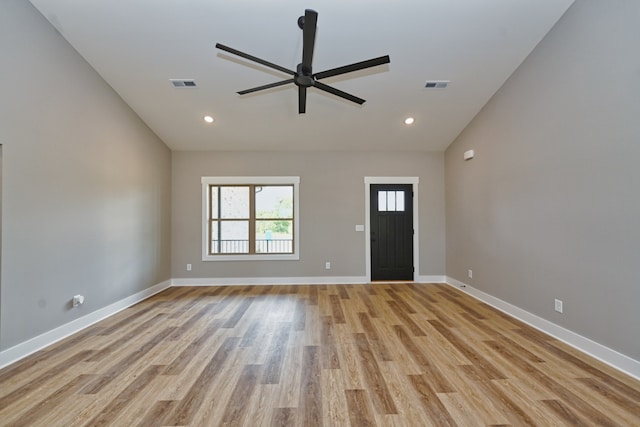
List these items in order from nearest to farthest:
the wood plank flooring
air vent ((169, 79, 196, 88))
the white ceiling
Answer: the wood plank flooring, the white ceiling, air vent ((169, 79, 196, 88))

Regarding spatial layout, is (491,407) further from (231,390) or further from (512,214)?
(512,214)

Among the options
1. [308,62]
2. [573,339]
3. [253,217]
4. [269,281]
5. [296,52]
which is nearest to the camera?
[308,62]

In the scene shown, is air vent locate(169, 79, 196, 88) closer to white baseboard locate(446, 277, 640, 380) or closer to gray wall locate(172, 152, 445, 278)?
gray wall locate(172, 152, 445, 278)

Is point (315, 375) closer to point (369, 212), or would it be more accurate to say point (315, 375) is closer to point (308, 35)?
point (308, 35)

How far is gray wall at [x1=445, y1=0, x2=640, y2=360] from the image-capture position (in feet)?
7.72

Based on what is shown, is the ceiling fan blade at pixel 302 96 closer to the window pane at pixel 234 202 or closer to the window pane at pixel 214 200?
the window pane at pixel 234 202

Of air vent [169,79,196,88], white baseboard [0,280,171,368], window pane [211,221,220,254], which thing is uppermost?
air vent [169,79,196,88]

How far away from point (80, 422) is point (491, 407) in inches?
106

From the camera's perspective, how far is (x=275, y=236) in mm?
5773

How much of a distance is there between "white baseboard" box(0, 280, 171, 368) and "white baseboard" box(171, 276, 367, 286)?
1.02m

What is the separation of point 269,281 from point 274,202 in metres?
1.61

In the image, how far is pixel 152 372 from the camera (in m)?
2.37

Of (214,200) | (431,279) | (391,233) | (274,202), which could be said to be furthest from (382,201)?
(214,200)

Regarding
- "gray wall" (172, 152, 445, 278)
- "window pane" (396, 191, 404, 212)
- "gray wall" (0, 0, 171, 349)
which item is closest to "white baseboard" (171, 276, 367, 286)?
"gray wall" (172, 152, 445, 278)
